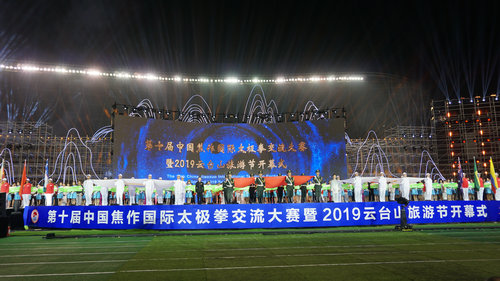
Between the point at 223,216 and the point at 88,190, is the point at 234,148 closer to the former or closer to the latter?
the point at 88,190

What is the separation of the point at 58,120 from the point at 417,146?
32689 millimetres

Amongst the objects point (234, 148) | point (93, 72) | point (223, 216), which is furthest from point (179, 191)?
point (93, 72)

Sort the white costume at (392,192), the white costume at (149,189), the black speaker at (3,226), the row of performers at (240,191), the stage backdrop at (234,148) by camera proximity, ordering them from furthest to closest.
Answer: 1. the stage backdrop at (234,148)
2. the white costume at (392,192)
3. the white costume at (149,189)
4. the row of performers at (240,191)
5. the black speaker at (3,226)

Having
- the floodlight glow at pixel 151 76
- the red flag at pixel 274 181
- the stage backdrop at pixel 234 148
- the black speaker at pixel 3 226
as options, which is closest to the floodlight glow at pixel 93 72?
the floodlight glow at pixel 151 76

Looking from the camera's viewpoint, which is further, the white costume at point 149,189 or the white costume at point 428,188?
the white costume at point 428,188

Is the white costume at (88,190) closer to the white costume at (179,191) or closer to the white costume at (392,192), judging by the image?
the white costume at (179,191)

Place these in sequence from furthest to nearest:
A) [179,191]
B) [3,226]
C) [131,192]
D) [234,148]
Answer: [234,148] → [131,192] → [179,191] → [3,226]

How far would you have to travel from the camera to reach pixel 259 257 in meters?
7.06

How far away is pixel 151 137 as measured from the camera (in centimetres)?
2375

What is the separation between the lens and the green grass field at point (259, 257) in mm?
5527

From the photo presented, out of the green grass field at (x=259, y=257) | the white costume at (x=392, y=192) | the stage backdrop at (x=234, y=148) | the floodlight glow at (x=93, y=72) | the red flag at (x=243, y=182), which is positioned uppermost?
the floodlight glow at (x=93, y=72)

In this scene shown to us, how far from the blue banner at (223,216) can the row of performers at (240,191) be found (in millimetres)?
4442

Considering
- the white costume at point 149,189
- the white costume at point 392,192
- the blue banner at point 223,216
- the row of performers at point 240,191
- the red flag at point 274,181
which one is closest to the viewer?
the blue banner at point 223,216

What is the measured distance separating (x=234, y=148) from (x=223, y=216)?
13.2m
